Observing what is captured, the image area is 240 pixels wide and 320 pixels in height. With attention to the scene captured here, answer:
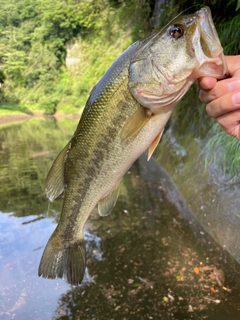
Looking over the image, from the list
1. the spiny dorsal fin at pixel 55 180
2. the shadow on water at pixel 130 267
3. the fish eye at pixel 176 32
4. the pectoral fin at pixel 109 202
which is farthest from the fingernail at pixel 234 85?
the shadow on water at pixel 130 267

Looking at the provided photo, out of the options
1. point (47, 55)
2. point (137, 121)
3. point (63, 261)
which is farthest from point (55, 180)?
point (47, 55)

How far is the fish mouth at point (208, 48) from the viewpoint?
1586mm

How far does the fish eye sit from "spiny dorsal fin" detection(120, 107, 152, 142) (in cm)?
43

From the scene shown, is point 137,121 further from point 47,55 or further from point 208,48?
point 47,55

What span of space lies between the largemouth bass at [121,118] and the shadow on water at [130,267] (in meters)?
1.99

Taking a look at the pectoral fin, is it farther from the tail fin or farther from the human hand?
the human hand

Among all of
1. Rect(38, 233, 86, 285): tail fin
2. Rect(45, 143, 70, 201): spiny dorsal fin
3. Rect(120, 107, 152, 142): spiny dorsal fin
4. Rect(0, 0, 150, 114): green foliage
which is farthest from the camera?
Rect(0, 0, 150, 114): green foliage

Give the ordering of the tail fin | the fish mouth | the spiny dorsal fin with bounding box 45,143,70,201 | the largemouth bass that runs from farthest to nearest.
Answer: the tail fin
the spiny dorsal fin with bounding box 45,143,70,201
the largemouth bass
the fish mouth

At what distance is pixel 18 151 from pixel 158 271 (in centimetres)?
1114

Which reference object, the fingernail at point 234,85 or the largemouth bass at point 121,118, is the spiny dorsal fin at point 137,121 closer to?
the largemouth bass at point 121,118

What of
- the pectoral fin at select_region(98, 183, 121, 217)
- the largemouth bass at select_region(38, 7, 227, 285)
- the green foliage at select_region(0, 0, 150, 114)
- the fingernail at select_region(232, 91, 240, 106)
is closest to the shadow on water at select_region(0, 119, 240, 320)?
the largemouth bass at select_region(38, 7, 227, 285)

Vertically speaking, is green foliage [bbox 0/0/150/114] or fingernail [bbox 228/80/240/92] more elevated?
fingernail [bbox 228/80/240/92]

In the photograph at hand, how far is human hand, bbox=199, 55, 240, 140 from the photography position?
168 cm

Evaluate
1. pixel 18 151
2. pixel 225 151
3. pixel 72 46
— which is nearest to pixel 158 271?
pixel 225 151
